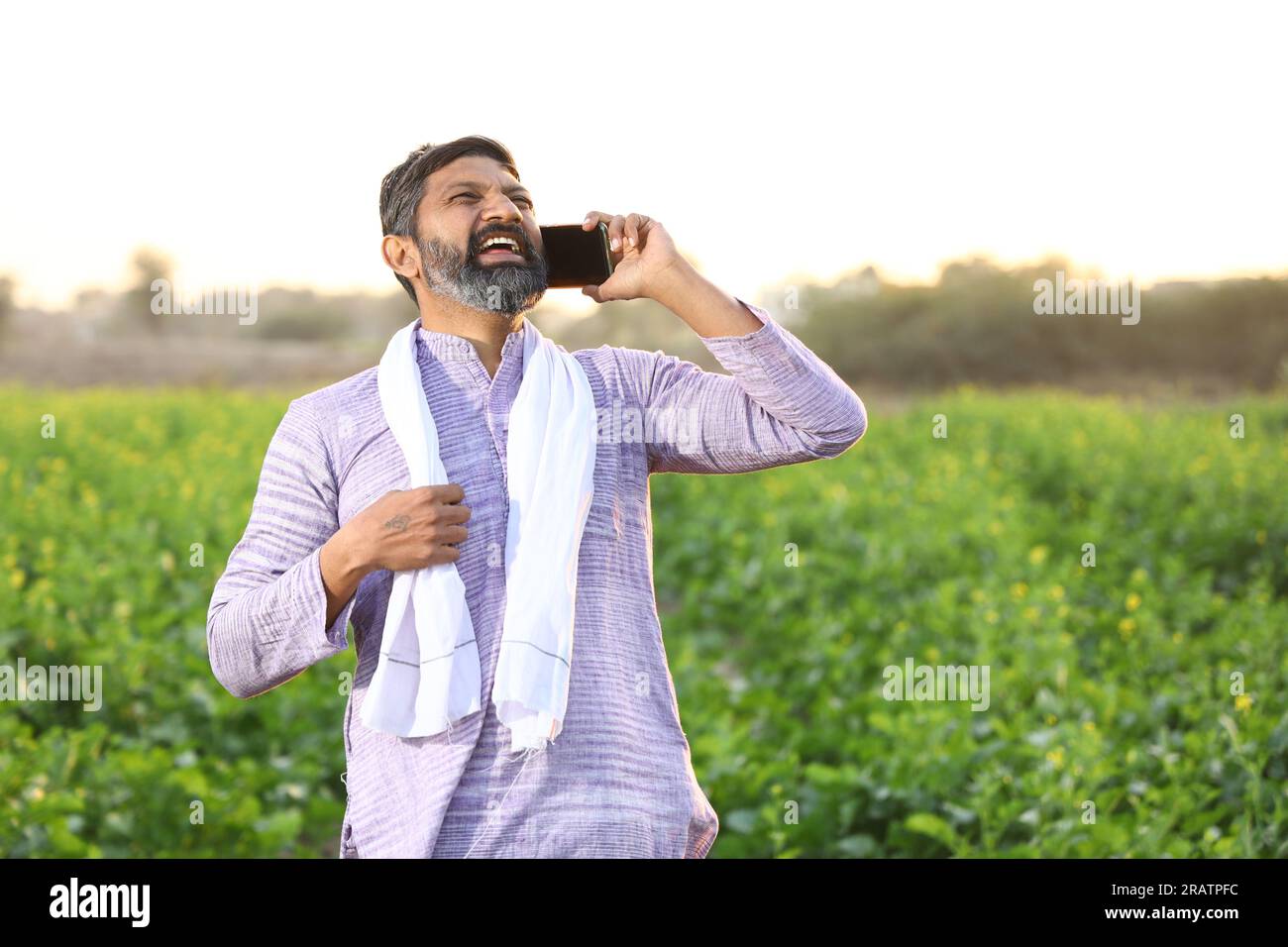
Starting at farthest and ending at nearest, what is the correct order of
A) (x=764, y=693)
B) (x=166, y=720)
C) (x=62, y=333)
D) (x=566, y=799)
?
(x=62, y=333) → (x=764, y=693) → (x=166, y=720) → (x=566, y=799)

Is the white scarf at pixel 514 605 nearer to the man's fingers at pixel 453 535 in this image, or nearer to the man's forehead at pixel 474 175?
the man's fingers at pixel 453 535

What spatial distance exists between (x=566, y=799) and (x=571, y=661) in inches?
7.8

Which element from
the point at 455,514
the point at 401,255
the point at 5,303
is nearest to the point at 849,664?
the point at 401,255

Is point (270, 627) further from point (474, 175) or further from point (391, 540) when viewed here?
point (474, 175)

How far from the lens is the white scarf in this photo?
1.74 meters

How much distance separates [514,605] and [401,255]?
66cm

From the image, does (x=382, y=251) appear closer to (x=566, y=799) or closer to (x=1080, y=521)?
(x=566, y=799)

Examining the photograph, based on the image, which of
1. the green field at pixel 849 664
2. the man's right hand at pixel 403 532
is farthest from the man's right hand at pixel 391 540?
the green field at pixel 849 664

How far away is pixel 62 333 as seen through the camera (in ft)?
144

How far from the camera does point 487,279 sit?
195 centimetres

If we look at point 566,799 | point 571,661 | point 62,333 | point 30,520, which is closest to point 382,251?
point 571,661

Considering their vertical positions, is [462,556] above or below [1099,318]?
below

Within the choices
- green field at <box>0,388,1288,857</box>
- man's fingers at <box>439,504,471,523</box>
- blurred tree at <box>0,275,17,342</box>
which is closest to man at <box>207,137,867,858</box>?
man's fingers at <box>439,504,471,523</box>

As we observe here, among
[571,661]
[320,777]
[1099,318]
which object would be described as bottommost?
[320,777]
